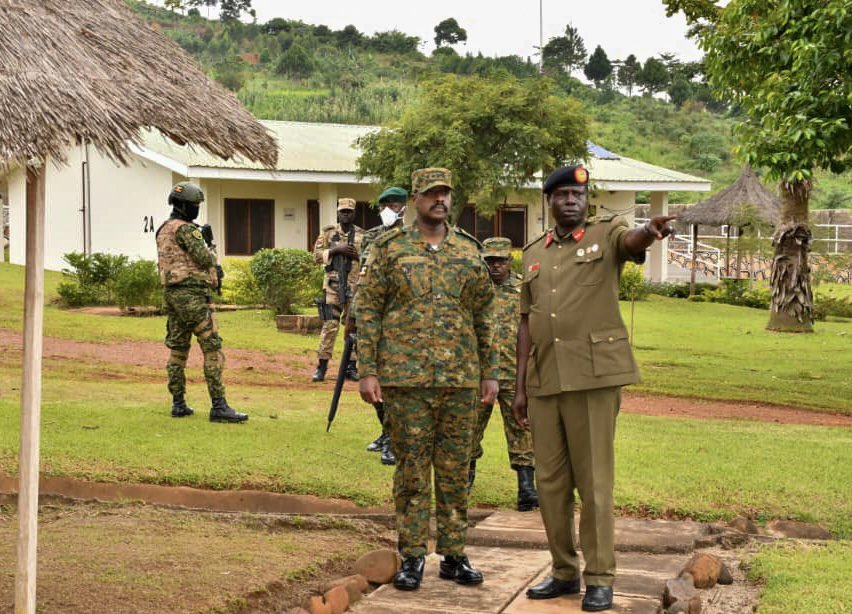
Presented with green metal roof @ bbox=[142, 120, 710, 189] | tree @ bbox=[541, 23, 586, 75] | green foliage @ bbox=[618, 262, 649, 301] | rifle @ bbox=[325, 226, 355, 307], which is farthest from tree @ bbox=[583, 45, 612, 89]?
rifle @ bbox=[325, 226, 355, 307]

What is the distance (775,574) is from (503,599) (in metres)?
1.60

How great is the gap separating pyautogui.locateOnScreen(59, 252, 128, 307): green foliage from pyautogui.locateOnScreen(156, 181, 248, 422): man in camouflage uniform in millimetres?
13031

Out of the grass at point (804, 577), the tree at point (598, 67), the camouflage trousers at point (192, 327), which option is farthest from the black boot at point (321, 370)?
the tree at point (598, 67)

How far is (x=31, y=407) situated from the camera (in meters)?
5.23

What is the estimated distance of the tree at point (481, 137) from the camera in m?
25.4

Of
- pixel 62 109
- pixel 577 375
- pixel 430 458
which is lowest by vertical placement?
pixel 430 458

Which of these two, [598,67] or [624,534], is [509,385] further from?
[598,67]

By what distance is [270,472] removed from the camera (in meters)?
8.59

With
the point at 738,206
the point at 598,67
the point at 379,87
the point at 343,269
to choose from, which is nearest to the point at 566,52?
the point at 598,67

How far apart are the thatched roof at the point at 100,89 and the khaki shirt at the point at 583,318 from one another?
1778 mm

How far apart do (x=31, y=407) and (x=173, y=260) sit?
4.81 meters

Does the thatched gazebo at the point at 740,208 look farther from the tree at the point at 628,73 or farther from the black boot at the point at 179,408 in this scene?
the tree at the point at 628,73

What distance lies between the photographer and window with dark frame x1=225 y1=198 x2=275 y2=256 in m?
28.6

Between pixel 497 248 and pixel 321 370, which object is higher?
pixel 497 248
